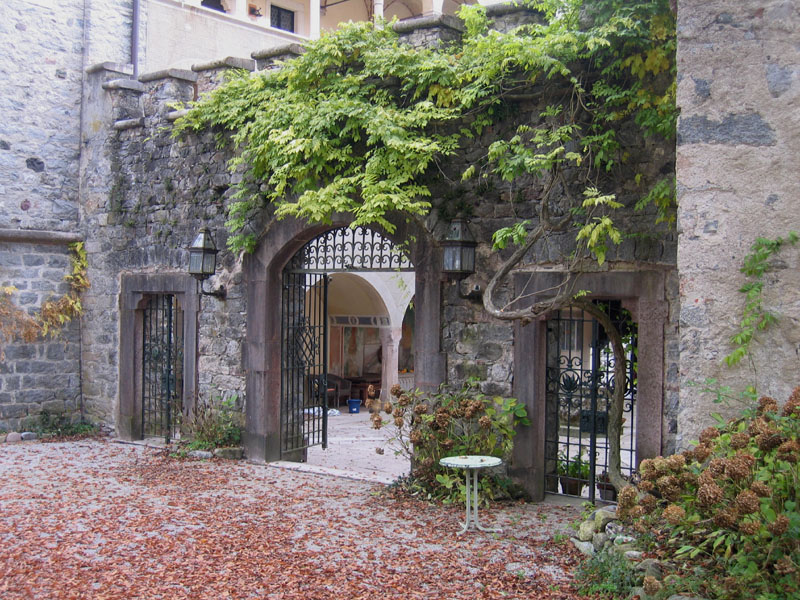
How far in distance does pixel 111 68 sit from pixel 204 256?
3.14 m

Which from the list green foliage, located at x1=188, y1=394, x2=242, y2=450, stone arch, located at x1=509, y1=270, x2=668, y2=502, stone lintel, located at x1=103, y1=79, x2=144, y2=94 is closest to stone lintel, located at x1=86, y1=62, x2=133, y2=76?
stone lintel, located at x1=103, y1=79, x2=144, y2=94

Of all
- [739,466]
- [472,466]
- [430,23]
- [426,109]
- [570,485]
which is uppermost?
[430,23]

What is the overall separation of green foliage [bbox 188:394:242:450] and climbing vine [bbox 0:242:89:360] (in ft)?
Answer: 8.70

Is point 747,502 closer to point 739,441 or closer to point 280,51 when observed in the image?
point 739,441

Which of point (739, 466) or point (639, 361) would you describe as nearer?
point (739, 466)

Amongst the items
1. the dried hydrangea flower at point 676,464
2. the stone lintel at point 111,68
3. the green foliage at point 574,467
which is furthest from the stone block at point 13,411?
the dried hydrangea flower at point 676,464

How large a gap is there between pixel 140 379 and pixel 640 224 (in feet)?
21.1

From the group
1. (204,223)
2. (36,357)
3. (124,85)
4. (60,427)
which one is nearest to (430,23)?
(204,223)

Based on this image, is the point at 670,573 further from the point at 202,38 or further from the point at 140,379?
the point at 202,38

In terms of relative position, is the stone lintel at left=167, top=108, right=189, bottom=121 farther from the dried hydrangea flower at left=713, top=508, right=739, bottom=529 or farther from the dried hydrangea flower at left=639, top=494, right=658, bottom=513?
the dried hydrangea flower at left=713, top=508, right=739, bottom=529

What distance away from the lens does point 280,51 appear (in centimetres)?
841

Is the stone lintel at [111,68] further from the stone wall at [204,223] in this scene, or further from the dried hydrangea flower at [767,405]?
the dried hydrangea flower at [767,405]

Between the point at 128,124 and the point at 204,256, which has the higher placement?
the point at 128,124

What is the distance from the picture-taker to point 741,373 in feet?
13.2
